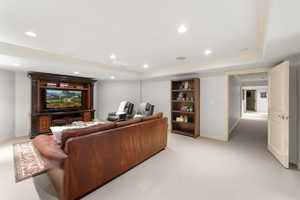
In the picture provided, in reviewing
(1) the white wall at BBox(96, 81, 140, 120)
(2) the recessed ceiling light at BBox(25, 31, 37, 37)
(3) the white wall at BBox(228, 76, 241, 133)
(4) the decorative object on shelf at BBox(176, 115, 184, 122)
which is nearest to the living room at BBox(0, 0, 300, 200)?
(2) the recessed ceiling light at BBox(25, 31, 37, 37)

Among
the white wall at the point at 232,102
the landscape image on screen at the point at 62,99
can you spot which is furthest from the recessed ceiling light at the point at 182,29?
the landscape image on screen at the point at 62,99

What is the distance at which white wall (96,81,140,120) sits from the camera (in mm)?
6773

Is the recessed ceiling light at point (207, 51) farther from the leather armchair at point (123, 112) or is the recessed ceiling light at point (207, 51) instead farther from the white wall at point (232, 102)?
the leather armchair at point (123, 112)

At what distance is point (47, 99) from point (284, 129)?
6.96 meters

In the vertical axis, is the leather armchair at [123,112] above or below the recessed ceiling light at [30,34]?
below

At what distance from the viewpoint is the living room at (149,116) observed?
1731mm

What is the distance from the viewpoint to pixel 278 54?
2.71 m

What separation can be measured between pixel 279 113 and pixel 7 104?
24.9 ft

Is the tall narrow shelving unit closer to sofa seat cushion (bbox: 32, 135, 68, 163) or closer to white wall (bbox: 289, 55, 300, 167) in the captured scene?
white wall (bbox: 289, 55, 300, 167)

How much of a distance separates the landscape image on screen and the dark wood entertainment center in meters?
0.13

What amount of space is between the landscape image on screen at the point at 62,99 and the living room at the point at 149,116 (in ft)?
1.18

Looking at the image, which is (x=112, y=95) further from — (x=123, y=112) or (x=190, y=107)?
(x=190, y=107)

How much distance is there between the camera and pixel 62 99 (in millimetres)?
5316

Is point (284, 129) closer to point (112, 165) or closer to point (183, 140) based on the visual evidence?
point (183, 140)
